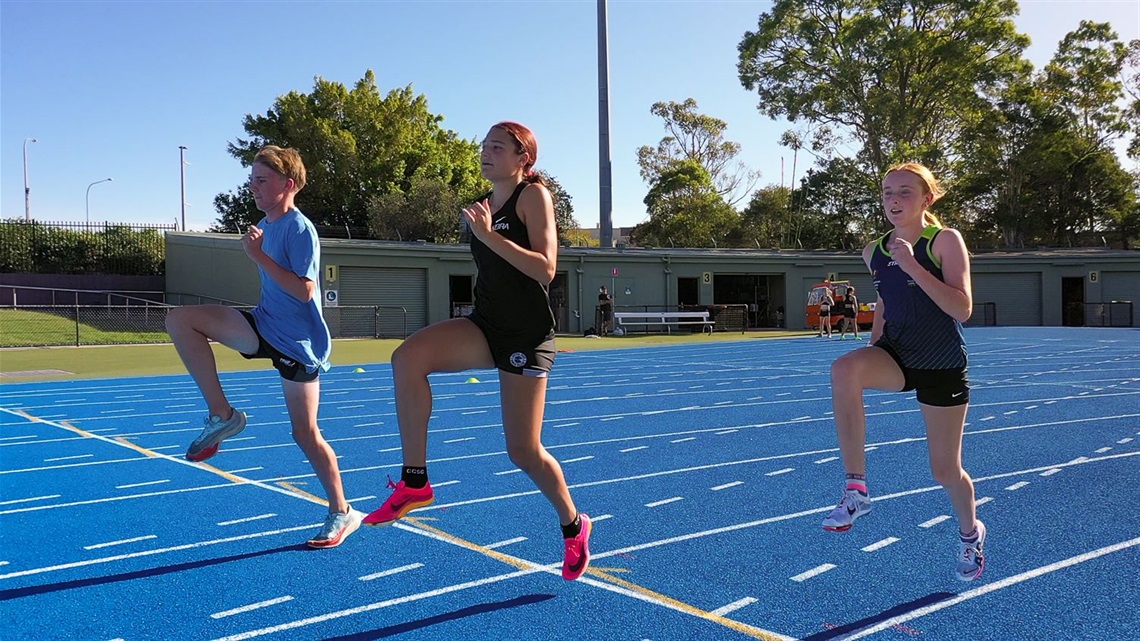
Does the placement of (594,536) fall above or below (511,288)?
below

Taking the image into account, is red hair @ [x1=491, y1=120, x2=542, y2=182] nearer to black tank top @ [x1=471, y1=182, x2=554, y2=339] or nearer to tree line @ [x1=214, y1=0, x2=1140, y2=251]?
black tank top @ [x1=471, y1=182, x2=554, y2=339]

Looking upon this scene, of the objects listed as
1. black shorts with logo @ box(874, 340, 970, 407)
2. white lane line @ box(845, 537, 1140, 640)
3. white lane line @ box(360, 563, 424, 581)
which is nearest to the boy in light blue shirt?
white lane line @ box(360, 563, 424, 581)

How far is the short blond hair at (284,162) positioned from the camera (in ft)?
14.2

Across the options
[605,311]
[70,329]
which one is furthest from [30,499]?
[605,311]

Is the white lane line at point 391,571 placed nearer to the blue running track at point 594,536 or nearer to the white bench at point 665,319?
the blue running track at point 594,536

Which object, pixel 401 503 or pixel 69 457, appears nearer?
pixel 401 503

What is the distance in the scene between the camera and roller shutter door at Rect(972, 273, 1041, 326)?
135 feet

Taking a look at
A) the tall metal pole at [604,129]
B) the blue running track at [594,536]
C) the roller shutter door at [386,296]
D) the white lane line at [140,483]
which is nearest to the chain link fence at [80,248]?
the roller shutter door at [386,296]

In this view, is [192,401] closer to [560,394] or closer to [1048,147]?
[560,394]

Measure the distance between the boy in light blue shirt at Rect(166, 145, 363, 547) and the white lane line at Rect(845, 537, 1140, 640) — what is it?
2.78m

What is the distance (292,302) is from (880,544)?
11.3 ft

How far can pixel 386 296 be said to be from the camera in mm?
31734

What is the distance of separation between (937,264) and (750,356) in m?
16.8

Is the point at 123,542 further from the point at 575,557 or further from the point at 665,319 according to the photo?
the point at 665,319
